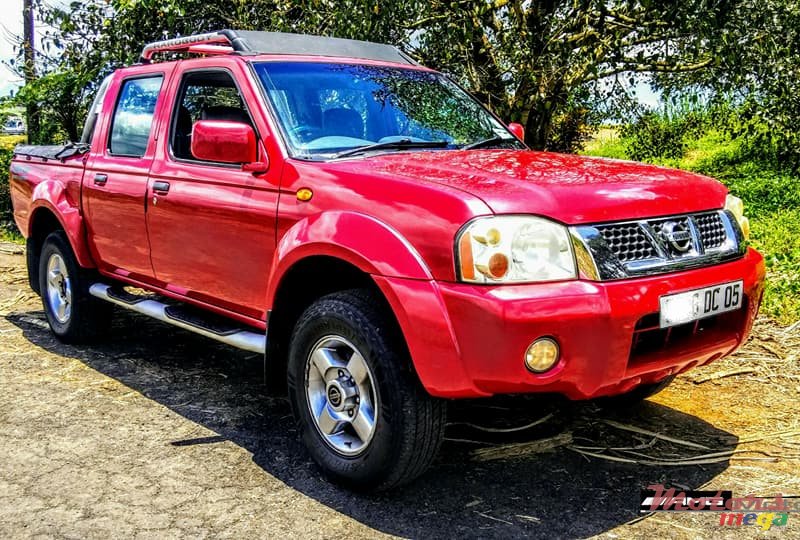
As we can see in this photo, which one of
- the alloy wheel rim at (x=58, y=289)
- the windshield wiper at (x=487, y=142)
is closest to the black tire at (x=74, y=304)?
the alloy wheel rim at (x=58, y=289)

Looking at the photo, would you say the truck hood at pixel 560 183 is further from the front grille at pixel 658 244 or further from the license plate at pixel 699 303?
the license plate at pixel 699 303

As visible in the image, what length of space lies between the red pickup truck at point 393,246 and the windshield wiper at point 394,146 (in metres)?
0.01

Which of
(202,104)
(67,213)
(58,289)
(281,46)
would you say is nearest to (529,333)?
(281,46)

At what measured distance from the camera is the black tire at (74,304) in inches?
230

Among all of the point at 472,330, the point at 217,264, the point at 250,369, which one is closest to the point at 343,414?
the point at 472,330

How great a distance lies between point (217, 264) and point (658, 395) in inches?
102

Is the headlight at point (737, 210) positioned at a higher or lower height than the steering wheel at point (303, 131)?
lower

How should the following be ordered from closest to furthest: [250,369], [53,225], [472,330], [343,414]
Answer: [472,330], [343,414], [250,369], [53,225]

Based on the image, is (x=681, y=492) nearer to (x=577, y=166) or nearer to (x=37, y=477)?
(x=577, y=166)

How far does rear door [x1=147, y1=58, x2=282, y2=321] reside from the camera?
161 inches

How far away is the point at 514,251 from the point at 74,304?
3.85 metres

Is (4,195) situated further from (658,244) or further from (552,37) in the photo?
(658,244)

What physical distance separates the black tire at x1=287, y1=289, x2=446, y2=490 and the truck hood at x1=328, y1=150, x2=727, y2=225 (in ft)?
1.89

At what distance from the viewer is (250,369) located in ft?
18.3
